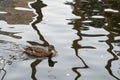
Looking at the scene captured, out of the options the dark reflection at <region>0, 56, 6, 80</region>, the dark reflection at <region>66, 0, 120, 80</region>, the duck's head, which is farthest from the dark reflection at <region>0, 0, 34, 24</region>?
the dark reflection at <region>0, 56, 6, 80</region>

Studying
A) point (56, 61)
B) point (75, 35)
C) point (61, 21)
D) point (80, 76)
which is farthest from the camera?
point (61, 21)

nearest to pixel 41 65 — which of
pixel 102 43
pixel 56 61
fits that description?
pixel 56 61

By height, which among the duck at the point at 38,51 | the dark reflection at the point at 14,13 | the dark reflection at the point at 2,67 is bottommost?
the dark reflection at the point at 2,67

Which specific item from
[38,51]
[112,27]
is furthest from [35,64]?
[112,27]

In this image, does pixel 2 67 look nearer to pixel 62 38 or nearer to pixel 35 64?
pixel 35 64

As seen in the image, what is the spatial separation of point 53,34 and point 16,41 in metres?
1.38

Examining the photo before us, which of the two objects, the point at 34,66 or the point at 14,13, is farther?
the point at 14,13

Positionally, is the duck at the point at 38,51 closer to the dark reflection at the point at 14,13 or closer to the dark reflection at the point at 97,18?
the dark reflection at the point at 97,18

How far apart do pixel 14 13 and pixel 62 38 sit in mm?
2838

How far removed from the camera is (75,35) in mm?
11297

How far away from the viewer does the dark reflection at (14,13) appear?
1251cm

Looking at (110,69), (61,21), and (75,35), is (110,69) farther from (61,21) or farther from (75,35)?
(61,21)

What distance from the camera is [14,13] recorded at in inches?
516

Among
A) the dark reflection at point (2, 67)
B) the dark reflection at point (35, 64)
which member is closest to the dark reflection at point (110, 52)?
the dark reflection at point (35, 64)
